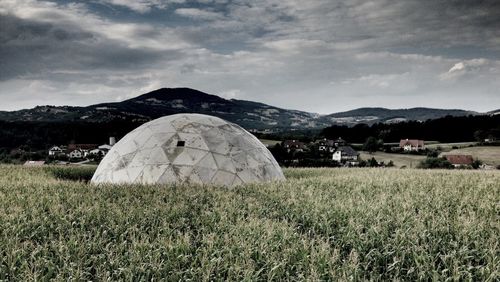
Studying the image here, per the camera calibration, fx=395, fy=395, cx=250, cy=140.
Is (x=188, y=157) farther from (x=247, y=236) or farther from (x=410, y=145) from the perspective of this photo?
(x=410, y=145)

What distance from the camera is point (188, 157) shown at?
1540 cm

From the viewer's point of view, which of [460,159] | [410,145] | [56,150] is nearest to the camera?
[460,159]

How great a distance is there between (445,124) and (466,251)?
350 feet

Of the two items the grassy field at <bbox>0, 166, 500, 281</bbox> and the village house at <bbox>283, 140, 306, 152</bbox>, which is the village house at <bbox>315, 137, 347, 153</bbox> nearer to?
the village house at <bbox>283, 140, 306, 152</bbox>

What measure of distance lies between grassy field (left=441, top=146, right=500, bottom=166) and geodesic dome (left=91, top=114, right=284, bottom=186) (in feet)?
202

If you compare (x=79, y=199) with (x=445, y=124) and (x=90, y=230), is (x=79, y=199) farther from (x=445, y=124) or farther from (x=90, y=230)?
(x=445, y=124)

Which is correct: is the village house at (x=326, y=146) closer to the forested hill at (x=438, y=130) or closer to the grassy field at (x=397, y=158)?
the grassy field at (x=397, y=158)

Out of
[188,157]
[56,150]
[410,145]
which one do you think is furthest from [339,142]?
[188,157]

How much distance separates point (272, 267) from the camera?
473cm

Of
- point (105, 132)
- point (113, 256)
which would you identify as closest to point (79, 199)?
point (113, 256)

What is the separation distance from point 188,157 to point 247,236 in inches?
388

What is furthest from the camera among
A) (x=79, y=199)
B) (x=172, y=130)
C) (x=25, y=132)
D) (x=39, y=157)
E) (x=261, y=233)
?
(x=25, y=132)

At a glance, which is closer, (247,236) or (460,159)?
(247,236)

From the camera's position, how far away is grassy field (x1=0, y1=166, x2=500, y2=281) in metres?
4.68
